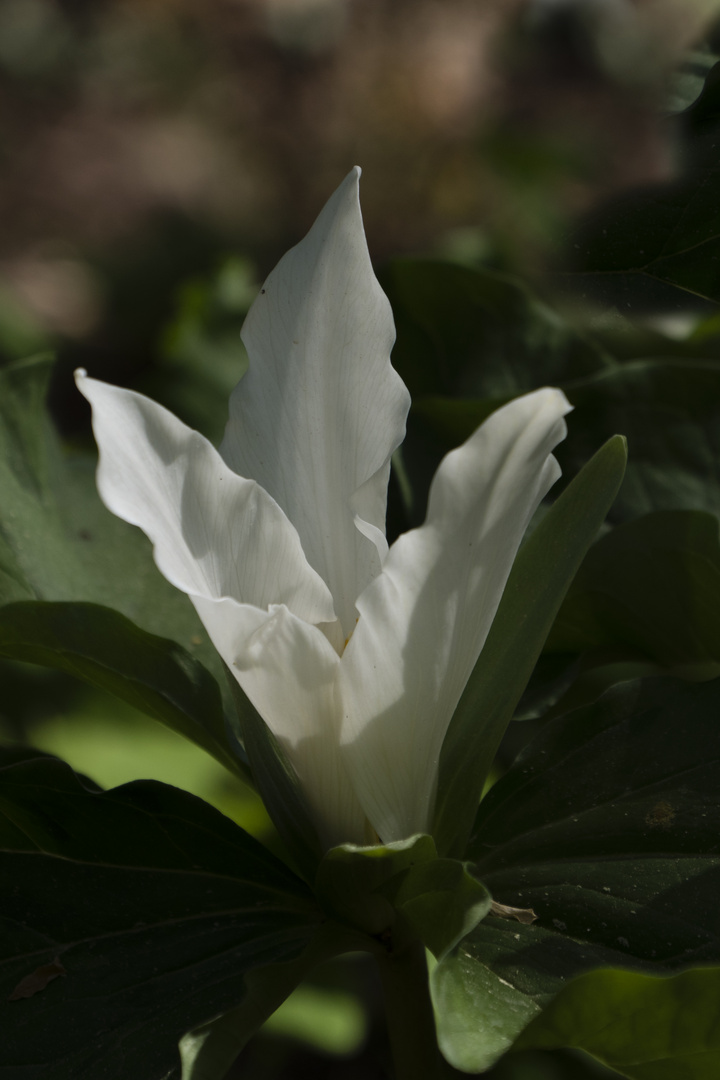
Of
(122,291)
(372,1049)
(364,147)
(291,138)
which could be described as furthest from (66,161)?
(372,1049)

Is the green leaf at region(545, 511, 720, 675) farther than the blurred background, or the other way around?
the blurred background

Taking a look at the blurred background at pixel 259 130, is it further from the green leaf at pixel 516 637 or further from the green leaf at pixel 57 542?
the green leaf at pixel 516 637

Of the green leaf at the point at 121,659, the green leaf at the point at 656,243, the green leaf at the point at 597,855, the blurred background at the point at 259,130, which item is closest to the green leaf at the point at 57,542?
the green leaf at the point at 121,659

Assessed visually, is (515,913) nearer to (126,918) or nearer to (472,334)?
(126,918)

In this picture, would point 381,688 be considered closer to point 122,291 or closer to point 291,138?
point 122,291

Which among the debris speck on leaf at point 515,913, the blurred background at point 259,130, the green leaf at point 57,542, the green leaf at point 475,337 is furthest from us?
the blurred background at point 259,130

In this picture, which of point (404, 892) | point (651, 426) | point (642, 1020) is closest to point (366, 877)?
point (404, 892)

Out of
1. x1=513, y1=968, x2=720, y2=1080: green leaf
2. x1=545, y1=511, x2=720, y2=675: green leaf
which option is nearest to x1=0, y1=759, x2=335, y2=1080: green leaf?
x1=513, y1=968, x2=720, y2=1080: green leaf

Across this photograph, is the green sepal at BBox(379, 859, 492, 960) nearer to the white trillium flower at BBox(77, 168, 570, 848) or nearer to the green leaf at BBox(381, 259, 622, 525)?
the white trillium flower at BBox(77, 168, 570, 848)
